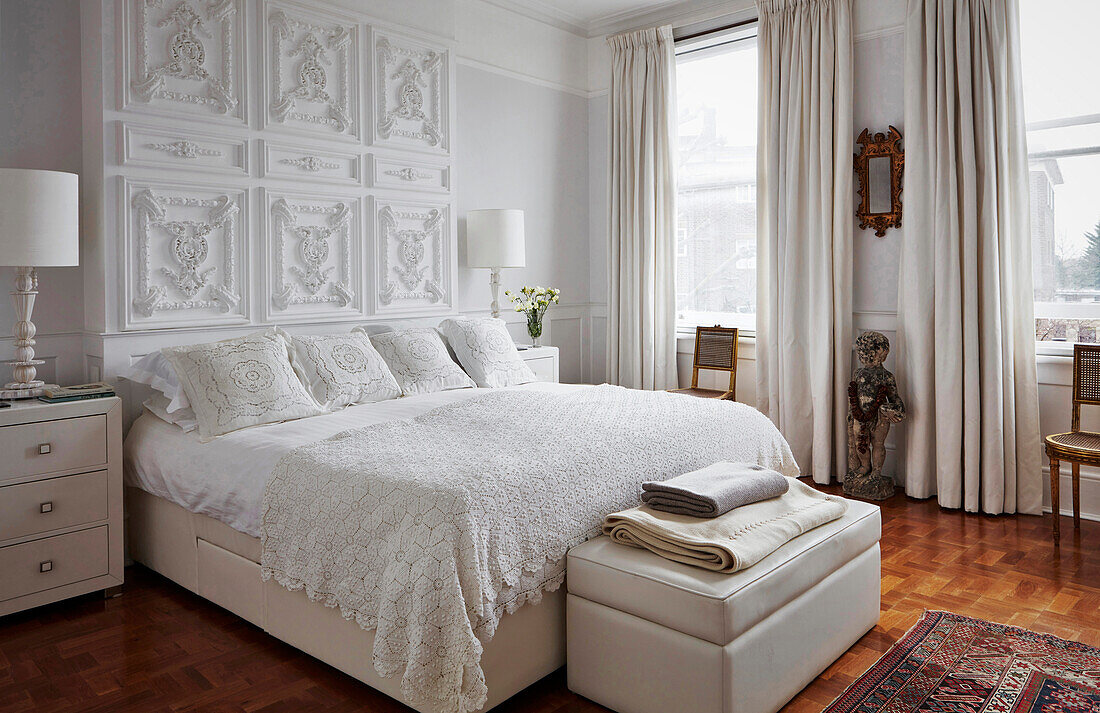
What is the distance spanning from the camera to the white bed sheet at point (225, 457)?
2.81 meters

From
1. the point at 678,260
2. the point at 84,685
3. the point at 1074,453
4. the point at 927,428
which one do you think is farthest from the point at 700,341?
the point at 84,685

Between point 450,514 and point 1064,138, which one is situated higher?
point 1064,138

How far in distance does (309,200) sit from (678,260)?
8.78 feet

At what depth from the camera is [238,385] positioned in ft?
10.8

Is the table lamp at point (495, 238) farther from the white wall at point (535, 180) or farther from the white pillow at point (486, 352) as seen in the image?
the white pillow at point (486, 352)

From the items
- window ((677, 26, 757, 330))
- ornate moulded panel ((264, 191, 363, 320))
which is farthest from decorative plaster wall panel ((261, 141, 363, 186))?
window ((677, 26, 757, 330))

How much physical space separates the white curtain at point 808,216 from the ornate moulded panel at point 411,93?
77.0 inches

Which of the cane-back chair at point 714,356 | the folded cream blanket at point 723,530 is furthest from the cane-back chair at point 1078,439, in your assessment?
the cane-back chair at point 714,356

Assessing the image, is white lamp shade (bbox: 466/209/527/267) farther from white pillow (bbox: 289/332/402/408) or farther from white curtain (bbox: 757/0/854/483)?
white curtain (bbox: 757/0/854/483)

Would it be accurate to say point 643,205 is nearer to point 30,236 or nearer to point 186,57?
point 186,57

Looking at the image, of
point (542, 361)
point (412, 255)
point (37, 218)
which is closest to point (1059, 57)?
point (542, 361)

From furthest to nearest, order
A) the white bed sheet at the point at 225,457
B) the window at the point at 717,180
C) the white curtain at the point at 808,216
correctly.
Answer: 1. the window at the point at 717,180
2. the white curtain at the point at 808,216
3. the white bed sheet at the point at 225,457

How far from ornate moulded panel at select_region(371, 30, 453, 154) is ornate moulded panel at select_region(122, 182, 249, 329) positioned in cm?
101

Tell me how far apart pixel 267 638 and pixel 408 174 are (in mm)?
2720
